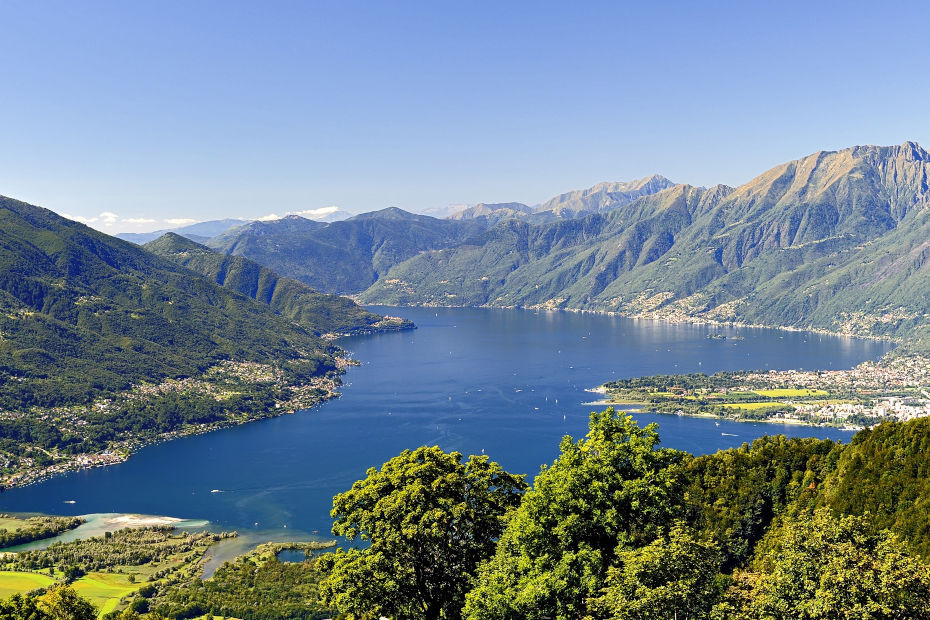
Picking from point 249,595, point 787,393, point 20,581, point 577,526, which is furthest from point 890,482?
point 787,393

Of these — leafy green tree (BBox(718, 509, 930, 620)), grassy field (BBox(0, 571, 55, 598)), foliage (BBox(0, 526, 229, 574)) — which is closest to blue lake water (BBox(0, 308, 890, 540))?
foliage (BBox(0, 526, 229, 574))

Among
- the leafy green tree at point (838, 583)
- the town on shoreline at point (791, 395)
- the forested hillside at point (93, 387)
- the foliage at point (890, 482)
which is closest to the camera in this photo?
the leafy green tree at point (838, 583)

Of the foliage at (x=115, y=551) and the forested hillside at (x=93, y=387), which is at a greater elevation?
the forested hillside at (x=93, y=387)

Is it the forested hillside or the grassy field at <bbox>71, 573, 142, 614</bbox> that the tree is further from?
the forested hillside

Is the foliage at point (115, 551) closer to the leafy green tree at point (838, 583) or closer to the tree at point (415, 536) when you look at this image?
the tree at point (415, 536)

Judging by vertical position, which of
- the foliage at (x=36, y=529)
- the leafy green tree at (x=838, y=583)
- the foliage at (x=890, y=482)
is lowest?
the foliage at (x=36, y=529)

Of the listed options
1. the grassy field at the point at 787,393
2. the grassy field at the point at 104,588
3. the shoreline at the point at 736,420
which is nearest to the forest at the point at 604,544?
the grassy field at the point at 104,588

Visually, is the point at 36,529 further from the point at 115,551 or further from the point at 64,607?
the point at 64,607

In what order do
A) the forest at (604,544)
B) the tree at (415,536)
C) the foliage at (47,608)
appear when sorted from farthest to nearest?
the foliage at (47,608) < the tree at (415,536) < the forest at (604,544)
